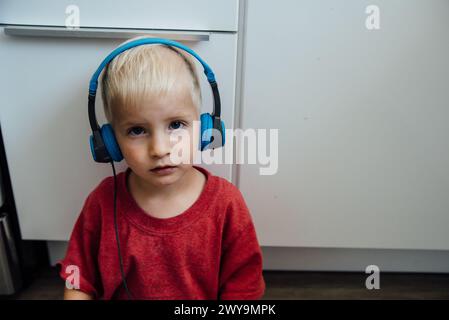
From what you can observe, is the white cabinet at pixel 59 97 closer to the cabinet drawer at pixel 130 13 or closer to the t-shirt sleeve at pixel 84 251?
the cabinet drawer at pixel 130 13

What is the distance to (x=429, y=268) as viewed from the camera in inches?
33.8

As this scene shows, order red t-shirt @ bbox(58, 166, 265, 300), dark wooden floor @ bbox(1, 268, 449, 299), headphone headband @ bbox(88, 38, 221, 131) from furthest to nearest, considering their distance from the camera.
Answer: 1. dark wooden floor @ bbox(1, 268, 449, 299)
2. red t-shirt @ bbox(58, 166, 265, 300)
3. headphone headband @ bbox(88, 38, 221, 131)

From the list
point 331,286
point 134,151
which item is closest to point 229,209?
point 134,151

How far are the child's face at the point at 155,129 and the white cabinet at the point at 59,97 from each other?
135mm

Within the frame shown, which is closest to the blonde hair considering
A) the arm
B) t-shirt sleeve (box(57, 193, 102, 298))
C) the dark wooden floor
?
t-shirt sleeve (box(57, 193, 102, 298))

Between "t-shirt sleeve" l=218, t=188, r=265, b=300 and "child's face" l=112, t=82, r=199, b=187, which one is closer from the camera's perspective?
"child's face" l=112, t=82, r=199, b=187

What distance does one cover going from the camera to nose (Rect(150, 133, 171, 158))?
48 centimetres

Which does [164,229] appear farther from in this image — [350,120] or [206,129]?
[350,120]

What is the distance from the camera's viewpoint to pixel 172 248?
0.58 metres

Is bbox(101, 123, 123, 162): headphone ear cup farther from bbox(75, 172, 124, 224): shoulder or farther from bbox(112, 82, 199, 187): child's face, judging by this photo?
bbox(75, 172, 124, 224): shoulder

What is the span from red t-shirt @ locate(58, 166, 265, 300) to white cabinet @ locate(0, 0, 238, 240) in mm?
116

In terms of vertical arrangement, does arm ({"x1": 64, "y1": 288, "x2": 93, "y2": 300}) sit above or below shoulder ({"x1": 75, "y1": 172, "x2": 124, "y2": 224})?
below

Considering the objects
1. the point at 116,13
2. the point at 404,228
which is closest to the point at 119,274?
the point at 116,13

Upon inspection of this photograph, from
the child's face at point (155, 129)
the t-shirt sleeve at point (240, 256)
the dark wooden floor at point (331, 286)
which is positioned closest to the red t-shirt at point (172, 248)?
A: the t-shirt sleeve at point (240, 256)
